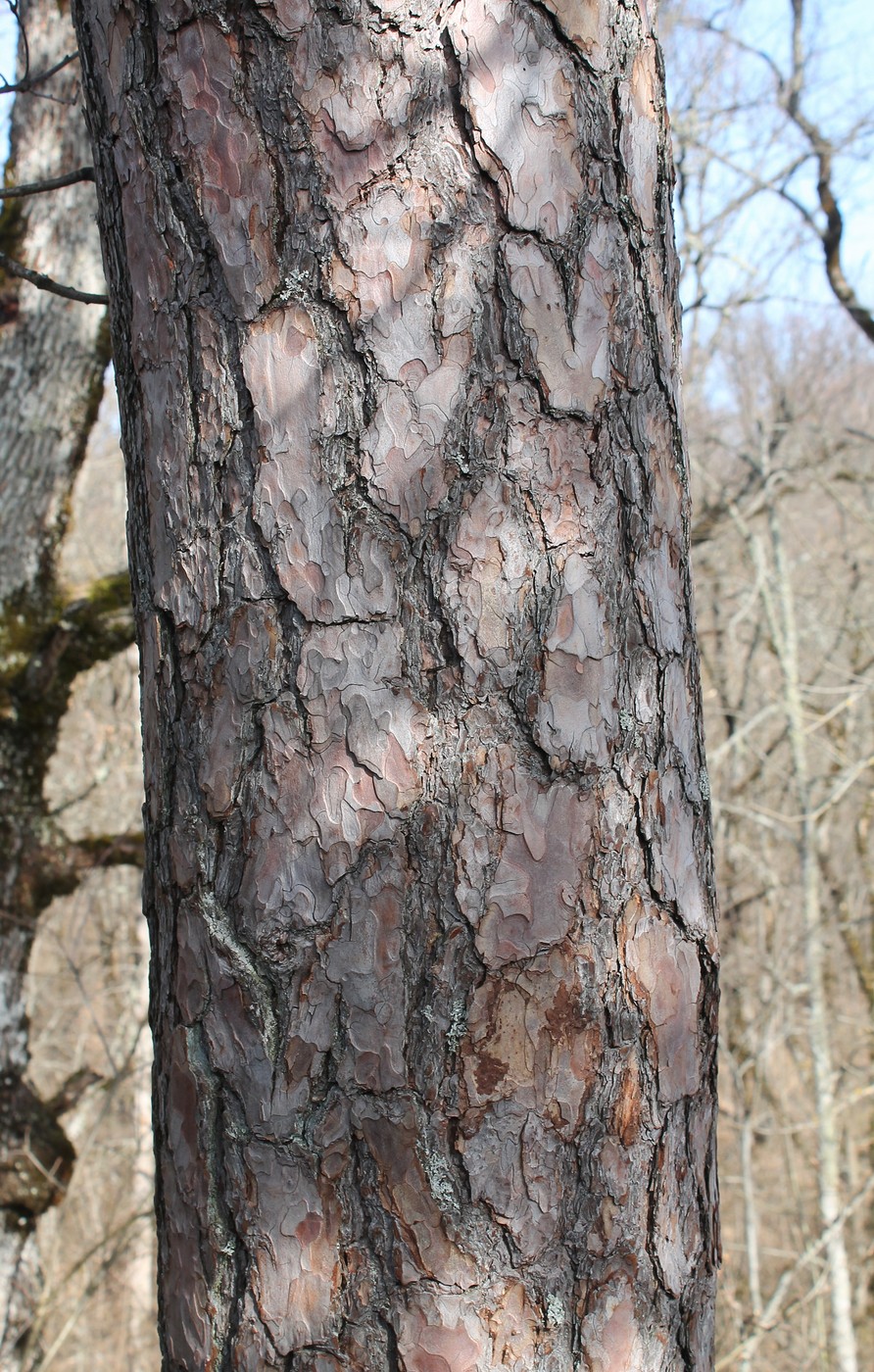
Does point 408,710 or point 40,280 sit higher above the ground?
point 40,280

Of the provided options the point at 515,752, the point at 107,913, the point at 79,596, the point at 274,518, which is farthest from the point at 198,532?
the point at 107,913

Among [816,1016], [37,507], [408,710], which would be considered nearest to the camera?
[408,710]

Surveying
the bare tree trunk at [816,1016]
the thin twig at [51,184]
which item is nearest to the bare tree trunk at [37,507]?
the thin twig at [51,184]

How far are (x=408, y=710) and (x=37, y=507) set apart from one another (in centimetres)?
343

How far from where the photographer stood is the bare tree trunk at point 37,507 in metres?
3.85

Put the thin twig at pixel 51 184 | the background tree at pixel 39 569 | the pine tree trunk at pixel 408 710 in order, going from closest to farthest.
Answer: the pine tree trunk at pixel 408 710 → the thin twig at pixel 51 184 → the background tree at pixel 39 569

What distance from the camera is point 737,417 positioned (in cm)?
802

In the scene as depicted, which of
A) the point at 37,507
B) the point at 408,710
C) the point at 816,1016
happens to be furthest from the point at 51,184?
the point at 816,1016

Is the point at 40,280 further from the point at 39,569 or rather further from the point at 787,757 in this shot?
the point at 787,757

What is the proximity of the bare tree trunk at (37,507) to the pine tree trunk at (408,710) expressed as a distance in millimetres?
3188

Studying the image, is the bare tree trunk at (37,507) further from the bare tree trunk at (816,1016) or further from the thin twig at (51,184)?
the bare tree trunk at (816,1016)

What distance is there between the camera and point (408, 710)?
89 cm

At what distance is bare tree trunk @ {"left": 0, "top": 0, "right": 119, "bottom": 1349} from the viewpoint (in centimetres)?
385

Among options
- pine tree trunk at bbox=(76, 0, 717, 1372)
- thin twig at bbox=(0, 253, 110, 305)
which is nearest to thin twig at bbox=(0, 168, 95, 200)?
thin twig at bbox=(0, 253, 110, 305)
